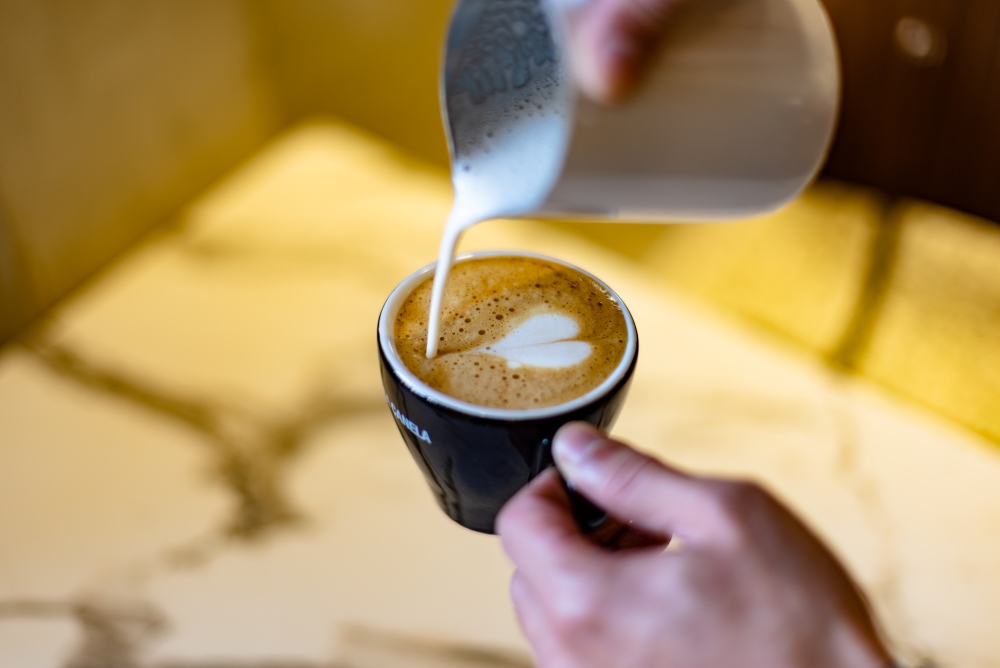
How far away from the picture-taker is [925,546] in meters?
0.82

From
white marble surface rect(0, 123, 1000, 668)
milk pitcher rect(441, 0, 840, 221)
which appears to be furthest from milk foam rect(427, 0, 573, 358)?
white marble surface rect(0, 123, 1000, 668)

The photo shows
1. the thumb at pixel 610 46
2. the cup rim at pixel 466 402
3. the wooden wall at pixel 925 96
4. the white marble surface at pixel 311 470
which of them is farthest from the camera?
the wooden wall at pixel 925 96

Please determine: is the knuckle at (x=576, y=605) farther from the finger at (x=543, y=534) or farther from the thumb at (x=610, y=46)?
the thumb at (x=610, y=46)

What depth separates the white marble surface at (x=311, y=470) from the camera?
755 millimetres

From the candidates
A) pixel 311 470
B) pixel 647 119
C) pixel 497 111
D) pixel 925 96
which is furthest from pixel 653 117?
pixel 925 96

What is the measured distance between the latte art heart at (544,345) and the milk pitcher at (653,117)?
0.11 m

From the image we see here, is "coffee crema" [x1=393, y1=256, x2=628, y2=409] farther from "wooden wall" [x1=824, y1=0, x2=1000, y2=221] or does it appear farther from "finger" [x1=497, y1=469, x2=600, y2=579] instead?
"wooden wall" [x1=824, y1=0, x2=1000, y2=221]

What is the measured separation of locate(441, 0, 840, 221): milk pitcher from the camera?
0.45 metres

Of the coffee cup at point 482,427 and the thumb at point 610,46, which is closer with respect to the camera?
the thumb at point 610,46

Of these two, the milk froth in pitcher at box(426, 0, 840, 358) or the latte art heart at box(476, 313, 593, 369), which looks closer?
the milk froth in pitcher at box(426, 0, 840, 358)

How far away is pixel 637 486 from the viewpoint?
1.60 ft

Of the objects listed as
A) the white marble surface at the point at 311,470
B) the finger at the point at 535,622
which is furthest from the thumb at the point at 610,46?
Result: the white marble surface at the point at 311,470

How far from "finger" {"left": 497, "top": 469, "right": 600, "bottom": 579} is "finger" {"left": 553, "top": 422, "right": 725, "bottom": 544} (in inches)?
0.7


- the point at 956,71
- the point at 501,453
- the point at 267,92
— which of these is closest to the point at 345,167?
the point at 267,92
